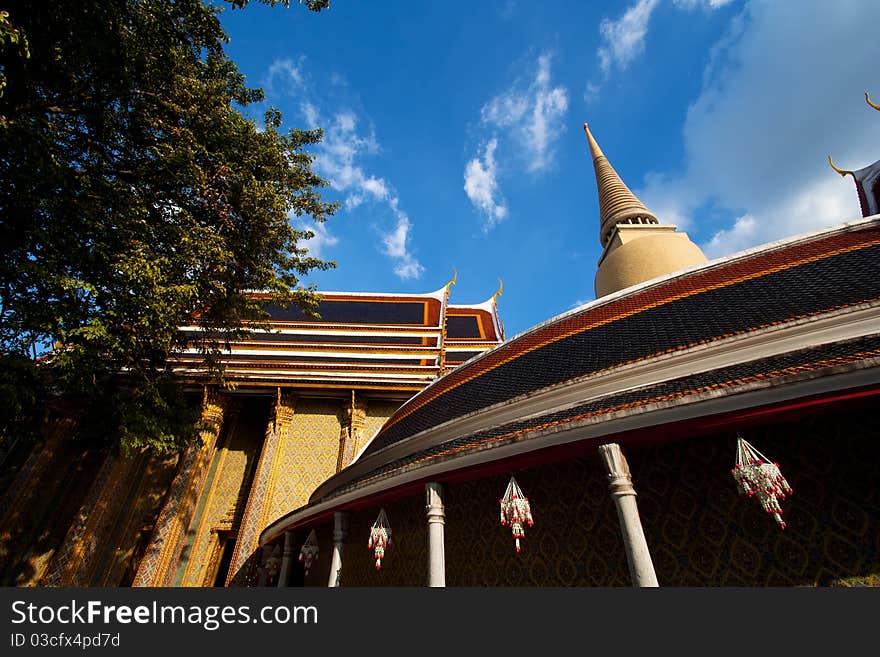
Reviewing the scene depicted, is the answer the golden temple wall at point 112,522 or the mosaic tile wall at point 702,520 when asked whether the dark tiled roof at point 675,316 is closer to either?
the mosaic tile wall at point 702,520

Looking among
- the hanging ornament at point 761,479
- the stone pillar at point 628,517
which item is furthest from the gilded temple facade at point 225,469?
the hanging ornament at point 761,479

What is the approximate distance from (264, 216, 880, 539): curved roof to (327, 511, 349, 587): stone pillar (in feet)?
1.68

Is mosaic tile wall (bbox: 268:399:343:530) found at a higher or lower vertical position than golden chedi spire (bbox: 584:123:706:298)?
lower

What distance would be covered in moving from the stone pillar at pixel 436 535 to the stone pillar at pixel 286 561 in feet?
19.2

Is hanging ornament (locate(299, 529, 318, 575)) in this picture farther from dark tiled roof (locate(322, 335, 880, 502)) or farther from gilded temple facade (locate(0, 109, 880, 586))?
dark tiled roof (locate(322, 335, 880, 502))

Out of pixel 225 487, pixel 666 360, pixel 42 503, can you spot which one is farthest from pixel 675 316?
pixel 42 503

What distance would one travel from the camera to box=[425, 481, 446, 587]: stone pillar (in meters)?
5.33

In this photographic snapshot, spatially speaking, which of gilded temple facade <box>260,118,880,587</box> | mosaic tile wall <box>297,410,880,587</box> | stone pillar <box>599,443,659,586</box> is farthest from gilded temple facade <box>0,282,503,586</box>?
stone pillar <box>599,443,659,586</box>

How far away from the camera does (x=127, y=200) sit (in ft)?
26.7

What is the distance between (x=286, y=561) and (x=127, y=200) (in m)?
8.79

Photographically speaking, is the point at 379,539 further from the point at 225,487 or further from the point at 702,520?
the point at 225,487

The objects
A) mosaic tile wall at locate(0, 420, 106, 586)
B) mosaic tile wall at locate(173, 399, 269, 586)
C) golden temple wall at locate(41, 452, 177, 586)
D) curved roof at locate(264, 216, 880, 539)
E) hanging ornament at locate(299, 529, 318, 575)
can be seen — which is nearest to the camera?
curved roof at locate(264, 216, 880, 539)

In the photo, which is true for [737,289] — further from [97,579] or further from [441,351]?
[97,579]

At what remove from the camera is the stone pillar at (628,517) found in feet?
12.3
